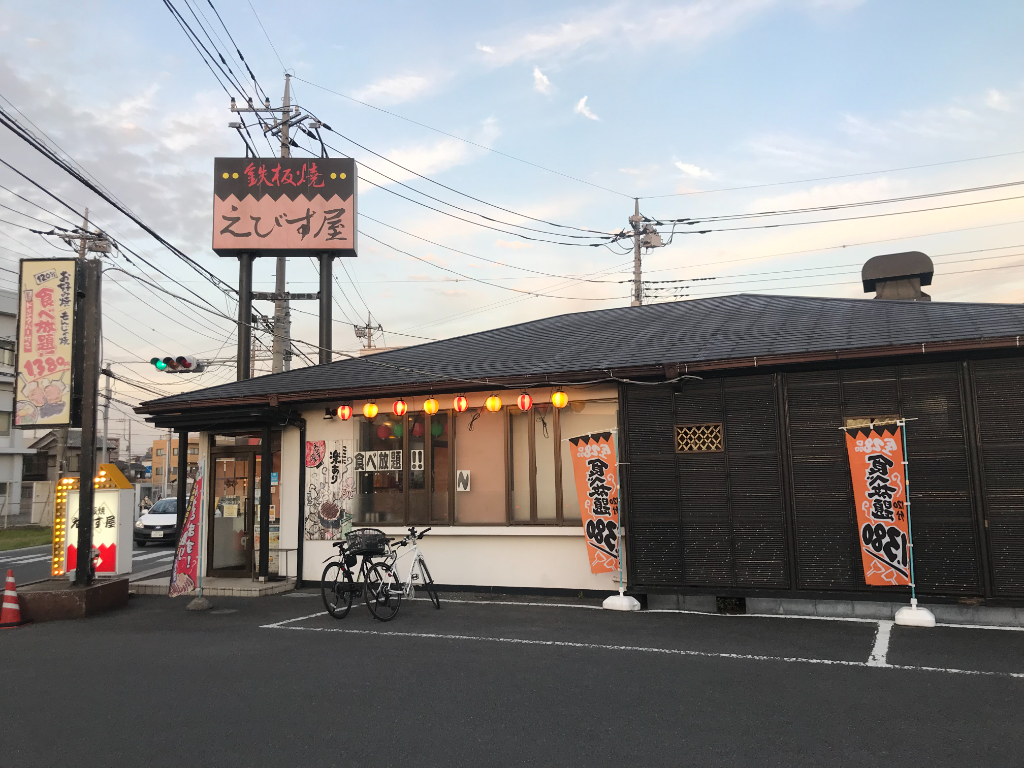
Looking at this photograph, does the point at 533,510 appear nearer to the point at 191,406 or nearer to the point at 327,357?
the point at 191,406

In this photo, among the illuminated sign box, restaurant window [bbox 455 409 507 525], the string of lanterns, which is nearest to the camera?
the string of lanterns

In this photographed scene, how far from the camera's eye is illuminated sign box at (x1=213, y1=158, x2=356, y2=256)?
19125mm

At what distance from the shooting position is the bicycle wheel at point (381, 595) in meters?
9.38

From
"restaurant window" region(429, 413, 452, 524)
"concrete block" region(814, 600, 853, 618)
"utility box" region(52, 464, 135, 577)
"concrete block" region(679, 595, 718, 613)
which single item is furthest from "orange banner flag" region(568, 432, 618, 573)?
"utility box" region(52, 464, 135, 577)

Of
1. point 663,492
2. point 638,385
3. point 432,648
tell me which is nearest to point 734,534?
point 663,492

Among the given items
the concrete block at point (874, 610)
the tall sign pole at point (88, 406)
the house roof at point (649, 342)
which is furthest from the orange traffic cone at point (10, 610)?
the concrete block at point (874, 610)

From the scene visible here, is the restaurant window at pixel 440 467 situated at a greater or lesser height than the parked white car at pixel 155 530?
greater

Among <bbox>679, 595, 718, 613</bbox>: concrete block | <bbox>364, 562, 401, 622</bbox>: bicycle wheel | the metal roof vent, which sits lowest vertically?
<bbox>679, 595, 718, 613</bbox>: concrete block

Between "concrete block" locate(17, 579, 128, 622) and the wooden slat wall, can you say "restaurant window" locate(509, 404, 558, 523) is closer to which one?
the wooden slat wall

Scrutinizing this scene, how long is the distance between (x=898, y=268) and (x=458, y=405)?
33.7 feet

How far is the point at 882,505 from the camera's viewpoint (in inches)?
335

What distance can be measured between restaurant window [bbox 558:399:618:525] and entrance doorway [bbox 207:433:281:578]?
545 centimetres

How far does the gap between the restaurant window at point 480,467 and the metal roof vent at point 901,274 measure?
9365 mm

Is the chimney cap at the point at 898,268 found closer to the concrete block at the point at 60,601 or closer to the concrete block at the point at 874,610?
the concrete block at the point at 874,610
